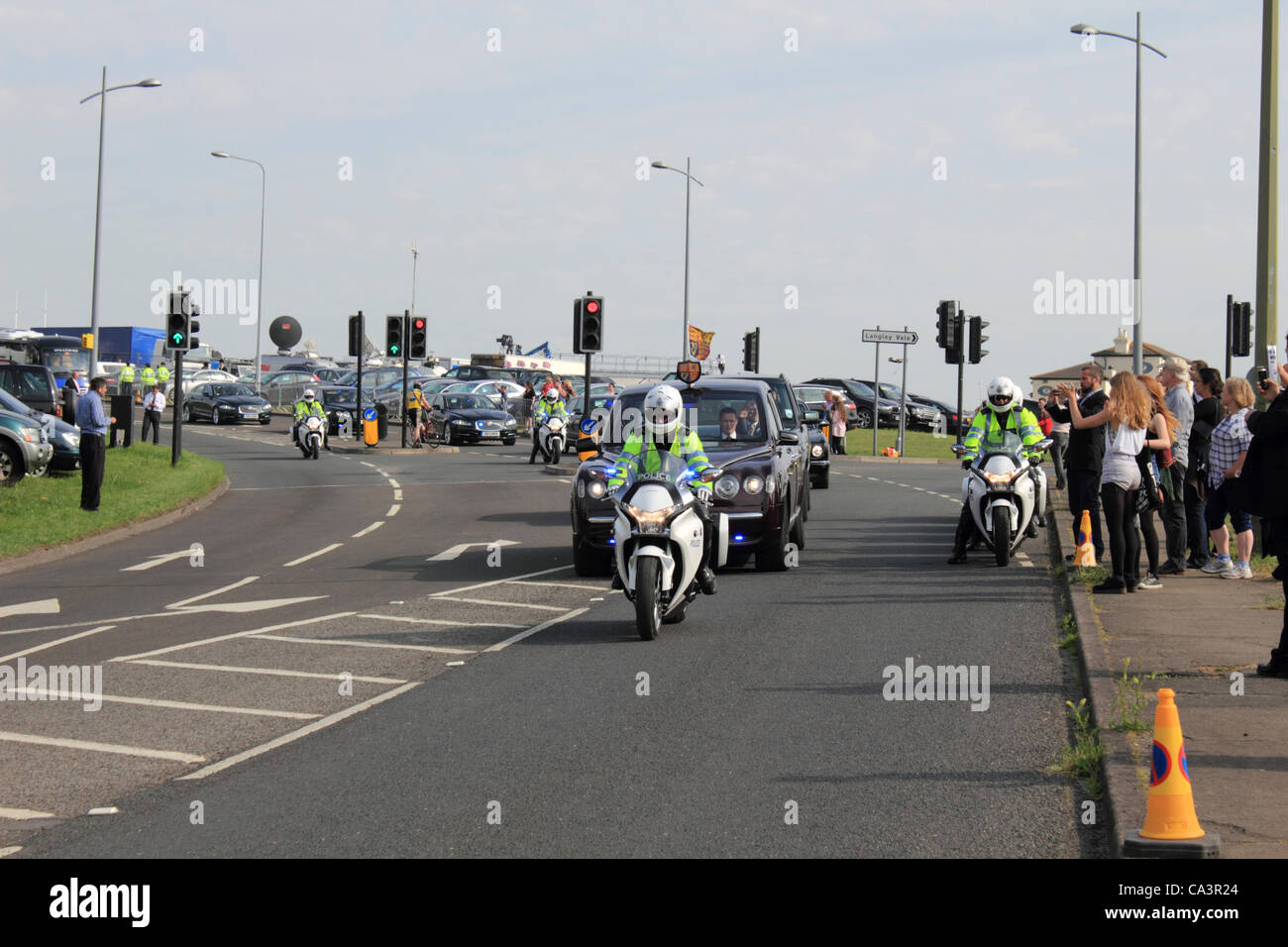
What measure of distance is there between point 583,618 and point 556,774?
554 cm

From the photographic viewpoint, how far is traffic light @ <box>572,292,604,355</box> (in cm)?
2889

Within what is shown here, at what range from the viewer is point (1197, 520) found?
14680mm

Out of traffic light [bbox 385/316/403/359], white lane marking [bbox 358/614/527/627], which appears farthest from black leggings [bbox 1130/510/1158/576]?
traffic light [bbox 385/316/403/359]

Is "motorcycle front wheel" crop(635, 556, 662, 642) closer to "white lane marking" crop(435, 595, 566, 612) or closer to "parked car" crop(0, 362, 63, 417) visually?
"white lane marking" crop(435, 595, 566, 612)

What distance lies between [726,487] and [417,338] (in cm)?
2725

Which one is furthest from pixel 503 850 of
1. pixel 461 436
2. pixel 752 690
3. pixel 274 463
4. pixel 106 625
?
pixel 461 436

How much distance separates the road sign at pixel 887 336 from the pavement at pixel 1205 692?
76.4 ft

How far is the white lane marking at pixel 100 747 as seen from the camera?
7.89m

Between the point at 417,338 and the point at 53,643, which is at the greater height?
the point at 417,338

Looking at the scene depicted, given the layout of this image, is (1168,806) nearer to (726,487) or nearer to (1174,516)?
(1174,516)

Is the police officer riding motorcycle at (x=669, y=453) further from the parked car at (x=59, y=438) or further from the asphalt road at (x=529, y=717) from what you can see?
the parked car at (x=59, y=438)

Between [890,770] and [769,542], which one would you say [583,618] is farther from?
[890,770]

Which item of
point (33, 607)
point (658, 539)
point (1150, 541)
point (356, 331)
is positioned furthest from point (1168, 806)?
point (356, 331)

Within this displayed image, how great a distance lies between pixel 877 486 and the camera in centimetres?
2966
